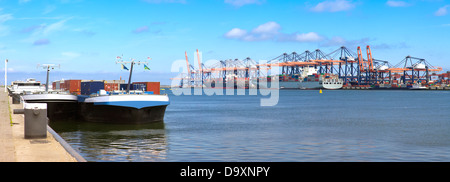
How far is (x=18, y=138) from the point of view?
16984 mm

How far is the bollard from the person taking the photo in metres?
16.5

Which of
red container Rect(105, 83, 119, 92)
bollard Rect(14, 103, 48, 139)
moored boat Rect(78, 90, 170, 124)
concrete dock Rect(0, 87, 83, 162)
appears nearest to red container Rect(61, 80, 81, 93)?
red container Rect(105, 83, 119, 92)

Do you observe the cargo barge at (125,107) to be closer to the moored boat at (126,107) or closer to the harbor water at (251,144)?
the moored boat at (126,107)

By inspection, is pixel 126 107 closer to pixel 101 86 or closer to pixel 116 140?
pixel 116 140

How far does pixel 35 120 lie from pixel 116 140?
9901 millimetres

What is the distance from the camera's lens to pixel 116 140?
2641 cm

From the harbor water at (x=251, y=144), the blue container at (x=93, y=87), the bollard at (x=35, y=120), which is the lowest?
the harbor water at (x=251, y=144)

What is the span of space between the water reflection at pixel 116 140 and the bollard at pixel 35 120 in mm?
2943

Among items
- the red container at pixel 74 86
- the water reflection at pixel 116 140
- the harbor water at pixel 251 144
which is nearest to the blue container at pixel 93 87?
the red container at pixel 74 86

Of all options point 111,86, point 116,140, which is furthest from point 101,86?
point 116,140

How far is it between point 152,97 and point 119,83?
42.4 ft

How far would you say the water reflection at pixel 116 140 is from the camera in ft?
66.9
